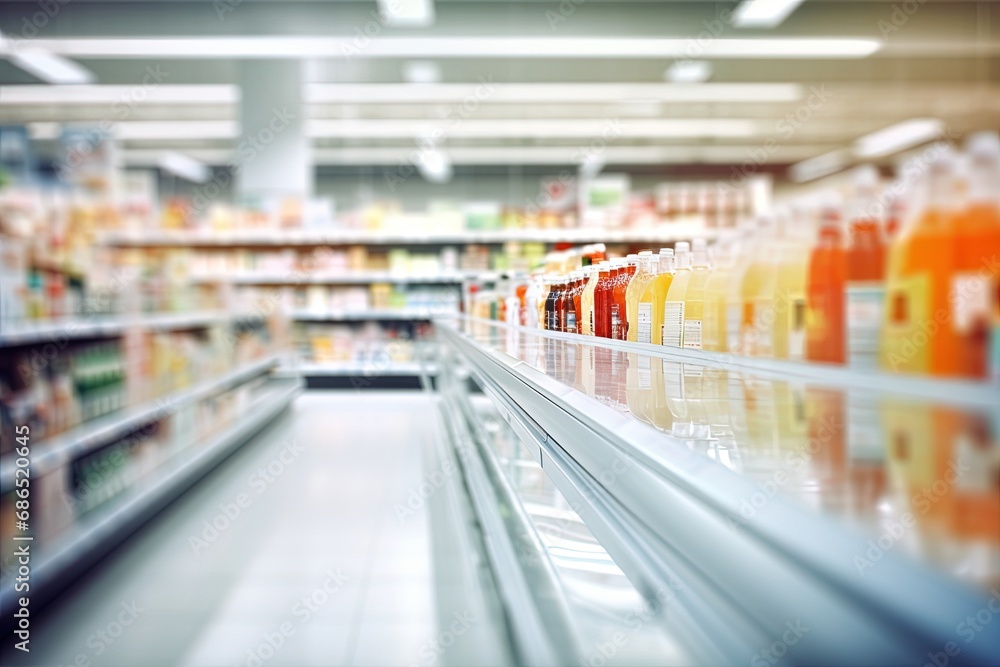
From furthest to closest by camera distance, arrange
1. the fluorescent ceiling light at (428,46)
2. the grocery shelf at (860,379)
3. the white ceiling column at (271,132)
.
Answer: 1. the white ceiling column at (271,132)
2. the fluorescent ceiling light at (428,46)
3. the grocery shelf at (860,379)

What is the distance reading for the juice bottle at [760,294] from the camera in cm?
101

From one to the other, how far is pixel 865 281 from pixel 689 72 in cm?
753

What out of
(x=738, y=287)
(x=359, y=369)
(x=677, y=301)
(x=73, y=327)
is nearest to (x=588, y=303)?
(x=677, y=301)

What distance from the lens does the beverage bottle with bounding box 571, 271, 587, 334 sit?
2047 millimetres

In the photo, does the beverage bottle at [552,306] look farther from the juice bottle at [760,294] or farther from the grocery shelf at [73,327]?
the grocery shelf at [73,327]

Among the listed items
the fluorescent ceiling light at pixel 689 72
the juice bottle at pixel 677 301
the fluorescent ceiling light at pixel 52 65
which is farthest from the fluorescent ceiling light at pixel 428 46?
the juice bottle at pixel 677 301

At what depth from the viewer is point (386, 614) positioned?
2.33m

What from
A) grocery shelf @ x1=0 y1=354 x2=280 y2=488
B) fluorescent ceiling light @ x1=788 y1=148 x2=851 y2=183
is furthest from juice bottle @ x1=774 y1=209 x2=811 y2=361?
fluorescent ceiling light @ x1=788 y1=148 x2=851 y2=183

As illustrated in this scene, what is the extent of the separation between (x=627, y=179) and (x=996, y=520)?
11.2 meters

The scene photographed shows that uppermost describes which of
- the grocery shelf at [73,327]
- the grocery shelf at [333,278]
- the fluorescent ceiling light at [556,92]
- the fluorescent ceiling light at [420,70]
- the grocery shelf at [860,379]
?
the fluorescent ceiling light at [420,70]

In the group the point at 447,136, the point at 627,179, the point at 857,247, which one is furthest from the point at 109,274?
the point at 627,179

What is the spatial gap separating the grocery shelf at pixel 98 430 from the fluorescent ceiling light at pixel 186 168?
7854 mm

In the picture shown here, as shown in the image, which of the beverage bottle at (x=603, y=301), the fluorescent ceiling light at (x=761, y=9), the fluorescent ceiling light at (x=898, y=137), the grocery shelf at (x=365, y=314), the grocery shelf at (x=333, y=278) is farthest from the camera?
the fluorescent ceiling light at (x=898, y=137)

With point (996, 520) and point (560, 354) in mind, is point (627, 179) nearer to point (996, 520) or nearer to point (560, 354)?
point (560, 354)
